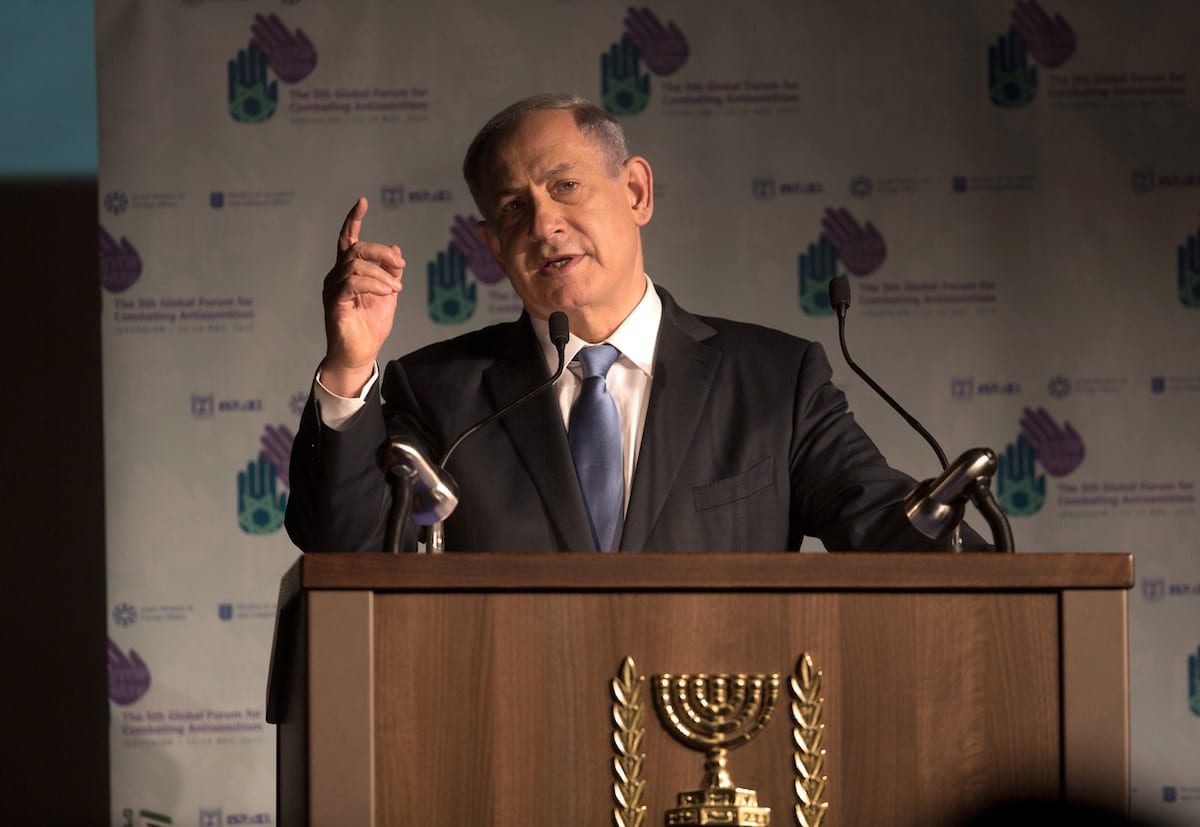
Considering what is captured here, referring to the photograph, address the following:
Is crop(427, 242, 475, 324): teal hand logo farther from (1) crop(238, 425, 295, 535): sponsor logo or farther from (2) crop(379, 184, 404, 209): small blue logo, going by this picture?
(1) crop(238, 425, 295, 535): sponsor logo

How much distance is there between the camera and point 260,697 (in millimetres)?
3768

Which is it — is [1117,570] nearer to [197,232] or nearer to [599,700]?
[599,700]

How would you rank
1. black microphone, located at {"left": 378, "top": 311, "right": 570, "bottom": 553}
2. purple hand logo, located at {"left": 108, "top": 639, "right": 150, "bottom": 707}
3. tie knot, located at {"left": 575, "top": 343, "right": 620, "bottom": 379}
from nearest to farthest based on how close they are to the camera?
black microphone, located at {"left": 378, "top": 311, "right": 570, "bottom": 553}, tie knot, located at {"left": 575, "top": 343, "right": 620, "bottom": 379}, purple hand logo, located at {"left": 108, "top": 639, "right": 150, "bottom": 707}

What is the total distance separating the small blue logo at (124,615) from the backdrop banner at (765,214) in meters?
0.20

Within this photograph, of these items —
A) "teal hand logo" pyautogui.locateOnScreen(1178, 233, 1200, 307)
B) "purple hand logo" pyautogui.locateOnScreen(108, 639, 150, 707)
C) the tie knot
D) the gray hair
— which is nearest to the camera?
the tie knot

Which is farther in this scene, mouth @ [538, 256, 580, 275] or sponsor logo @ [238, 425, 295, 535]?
sponsor logo @ [238, 425, 295, 535]

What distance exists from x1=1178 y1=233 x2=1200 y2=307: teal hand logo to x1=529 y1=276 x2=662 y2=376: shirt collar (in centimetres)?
208

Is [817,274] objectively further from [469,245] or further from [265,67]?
[265,67]

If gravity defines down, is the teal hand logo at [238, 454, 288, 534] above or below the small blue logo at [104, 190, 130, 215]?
below

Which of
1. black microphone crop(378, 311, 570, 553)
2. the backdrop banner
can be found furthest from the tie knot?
the backdrop banner

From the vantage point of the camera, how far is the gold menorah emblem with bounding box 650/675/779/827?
1.37 meters

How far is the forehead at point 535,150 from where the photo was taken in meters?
2.34

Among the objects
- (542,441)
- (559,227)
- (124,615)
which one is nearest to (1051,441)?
(559,227)

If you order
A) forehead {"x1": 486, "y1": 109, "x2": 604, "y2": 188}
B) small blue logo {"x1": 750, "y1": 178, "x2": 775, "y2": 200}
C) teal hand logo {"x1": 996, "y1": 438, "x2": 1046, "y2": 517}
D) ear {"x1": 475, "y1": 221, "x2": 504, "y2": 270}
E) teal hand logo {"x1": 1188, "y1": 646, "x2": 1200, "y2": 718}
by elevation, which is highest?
small blue logo {"x1": 750, "y1": 178, "x2": 775, "y2": 200}
